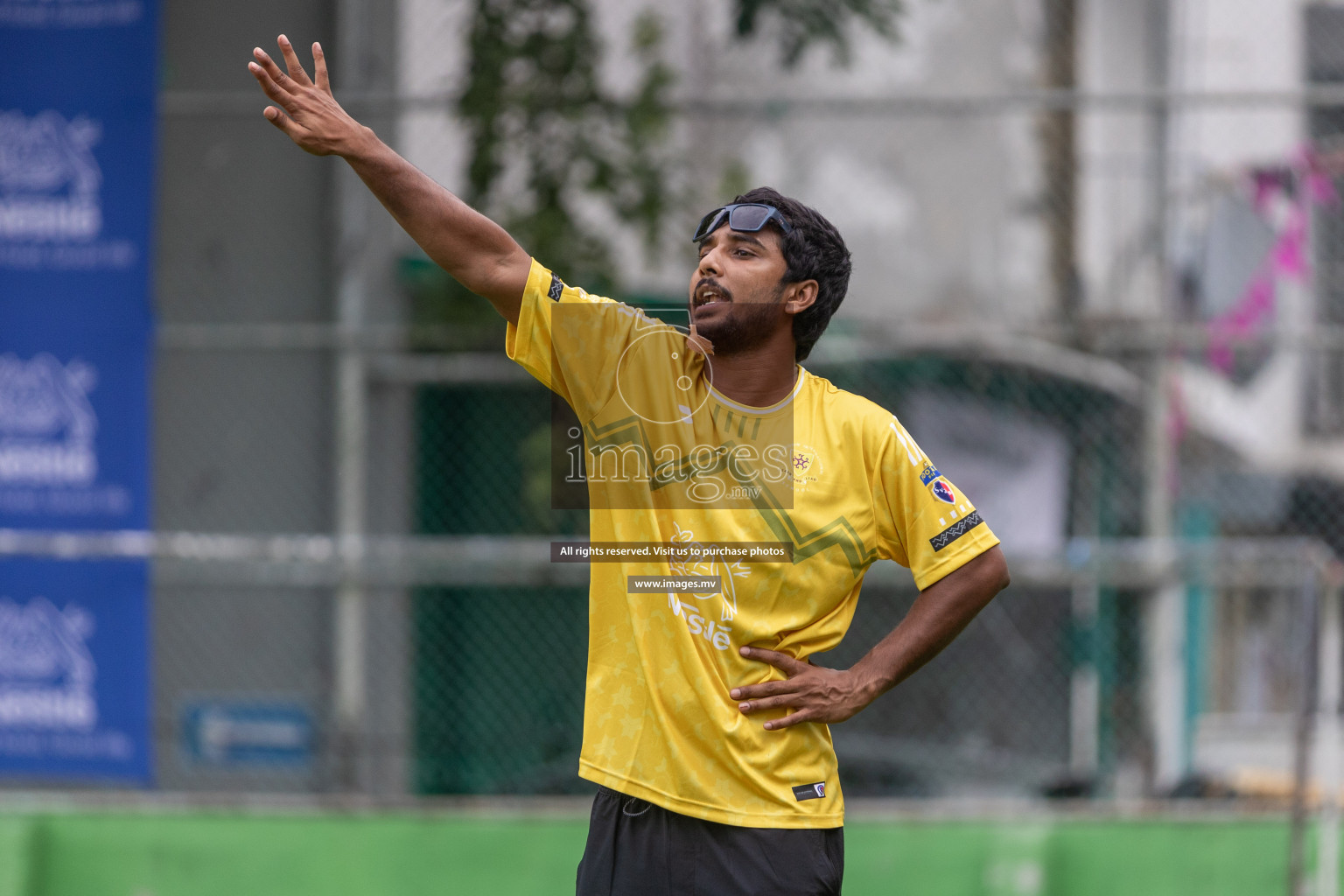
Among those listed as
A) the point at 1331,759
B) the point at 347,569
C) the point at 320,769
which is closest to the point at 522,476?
the point at 347,569

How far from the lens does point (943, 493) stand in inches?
111

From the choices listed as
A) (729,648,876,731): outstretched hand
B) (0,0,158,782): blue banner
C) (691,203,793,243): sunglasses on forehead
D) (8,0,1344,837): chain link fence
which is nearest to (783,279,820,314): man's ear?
(691,203,793,243): sunglasses on forehead

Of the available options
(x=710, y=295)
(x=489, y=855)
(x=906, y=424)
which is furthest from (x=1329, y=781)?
(x=710, y=295)

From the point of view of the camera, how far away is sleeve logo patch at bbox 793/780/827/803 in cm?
272

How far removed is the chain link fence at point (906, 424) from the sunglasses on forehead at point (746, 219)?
11.6ft

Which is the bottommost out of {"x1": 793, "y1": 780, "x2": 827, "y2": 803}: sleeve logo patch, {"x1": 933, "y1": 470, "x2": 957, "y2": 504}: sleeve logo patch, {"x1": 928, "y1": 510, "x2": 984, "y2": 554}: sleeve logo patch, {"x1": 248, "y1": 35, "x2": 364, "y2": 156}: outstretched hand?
{"x1": 793, "y1": 780, "x2": 827, "y2": 803}: sleeve logo patch

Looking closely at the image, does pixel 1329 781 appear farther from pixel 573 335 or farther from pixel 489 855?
pixel 573 335

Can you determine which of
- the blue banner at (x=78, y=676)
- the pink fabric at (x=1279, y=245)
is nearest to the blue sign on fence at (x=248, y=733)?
the blue banner at (x=78, y=676)

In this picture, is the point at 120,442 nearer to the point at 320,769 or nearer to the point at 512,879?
the point at 320,769

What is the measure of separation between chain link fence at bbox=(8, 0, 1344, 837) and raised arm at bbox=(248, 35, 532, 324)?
3519 mm

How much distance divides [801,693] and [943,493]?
522mm

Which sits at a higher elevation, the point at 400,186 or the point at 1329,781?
the point at 400,186

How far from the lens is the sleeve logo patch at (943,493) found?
9.20 feet

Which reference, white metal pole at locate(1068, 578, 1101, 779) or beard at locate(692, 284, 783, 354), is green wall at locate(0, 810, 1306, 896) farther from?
beard at locate(692, 284, 783, 354)
